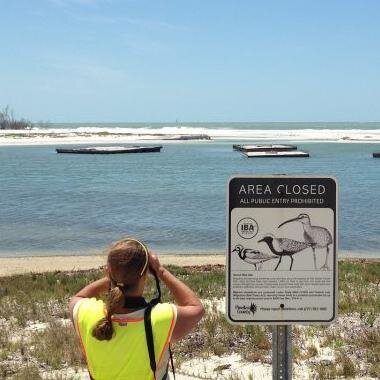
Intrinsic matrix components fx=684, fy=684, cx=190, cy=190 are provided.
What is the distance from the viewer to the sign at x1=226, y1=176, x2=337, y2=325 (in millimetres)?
3414

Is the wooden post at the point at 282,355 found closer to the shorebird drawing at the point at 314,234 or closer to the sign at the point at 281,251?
the sign at the point at 281,251

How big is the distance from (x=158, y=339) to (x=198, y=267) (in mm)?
11835

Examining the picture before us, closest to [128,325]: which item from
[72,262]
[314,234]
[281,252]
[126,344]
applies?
[126,344]

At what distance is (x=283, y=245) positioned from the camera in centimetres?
342

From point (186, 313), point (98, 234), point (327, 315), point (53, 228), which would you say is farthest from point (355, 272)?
point (53, 228)

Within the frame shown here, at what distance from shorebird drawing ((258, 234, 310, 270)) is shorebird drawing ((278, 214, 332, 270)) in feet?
0.15

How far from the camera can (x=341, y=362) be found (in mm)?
5762

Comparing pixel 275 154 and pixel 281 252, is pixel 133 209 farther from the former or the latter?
pixel 275 154

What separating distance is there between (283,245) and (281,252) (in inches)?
1.5

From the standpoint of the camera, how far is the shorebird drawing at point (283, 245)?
3.41 meters

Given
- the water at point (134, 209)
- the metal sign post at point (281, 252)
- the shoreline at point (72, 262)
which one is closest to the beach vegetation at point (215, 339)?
the water at point (134, 209)

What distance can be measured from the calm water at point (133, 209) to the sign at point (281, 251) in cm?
186

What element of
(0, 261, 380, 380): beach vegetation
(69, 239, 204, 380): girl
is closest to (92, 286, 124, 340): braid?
(69, 239, 204, 380): girl

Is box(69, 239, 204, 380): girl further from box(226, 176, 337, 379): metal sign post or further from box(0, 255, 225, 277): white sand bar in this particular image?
box(0, 255, 225, 277): white sand bar
